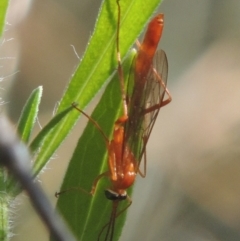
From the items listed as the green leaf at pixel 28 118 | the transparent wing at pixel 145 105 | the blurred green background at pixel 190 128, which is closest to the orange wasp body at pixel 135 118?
the transparent wing at pixel 145 105

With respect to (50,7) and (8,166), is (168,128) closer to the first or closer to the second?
(50,7)

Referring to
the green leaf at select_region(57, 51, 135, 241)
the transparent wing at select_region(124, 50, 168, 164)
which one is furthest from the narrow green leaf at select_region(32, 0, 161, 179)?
the transparent wing at select_region(124, 50, 168, 164)

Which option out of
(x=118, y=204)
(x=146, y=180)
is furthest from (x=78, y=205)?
(x=146, y=180)

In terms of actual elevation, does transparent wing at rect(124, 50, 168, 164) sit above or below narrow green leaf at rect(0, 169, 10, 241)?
above

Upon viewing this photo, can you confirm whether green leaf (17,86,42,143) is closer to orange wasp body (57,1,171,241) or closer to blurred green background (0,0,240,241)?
orange wasp body (57,1,171,241)

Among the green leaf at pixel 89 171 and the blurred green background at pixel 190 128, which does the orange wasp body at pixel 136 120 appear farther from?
the blurred green background at pixel 190 128

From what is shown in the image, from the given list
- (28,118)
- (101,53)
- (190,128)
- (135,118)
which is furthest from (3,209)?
(190,128)
